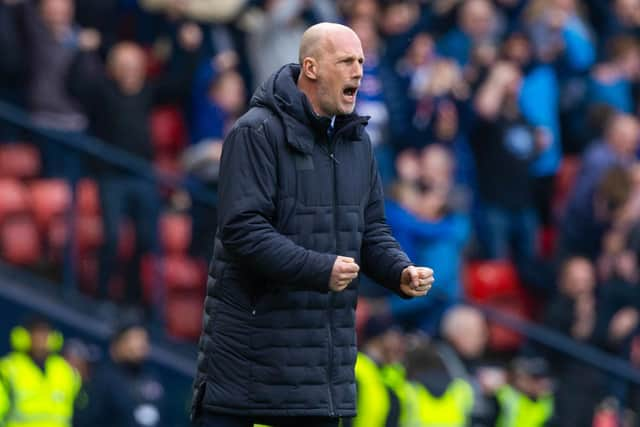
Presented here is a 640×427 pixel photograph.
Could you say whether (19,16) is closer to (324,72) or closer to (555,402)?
(555,402)

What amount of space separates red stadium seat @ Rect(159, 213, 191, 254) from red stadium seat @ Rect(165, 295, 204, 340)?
34 centimetres

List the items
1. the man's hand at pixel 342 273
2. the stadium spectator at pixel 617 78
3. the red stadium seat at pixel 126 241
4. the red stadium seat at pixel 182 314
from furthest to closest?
1. the stadium spectator at pixel 617 78
2. the red stadium seat at pixel 182 314
3. the red stadium seat at pixel 126 241
4. the man's hand at pixel 342 273

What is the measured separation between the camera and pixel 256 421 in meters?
5.64

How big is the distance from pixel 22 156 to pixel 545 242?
407 centimetres

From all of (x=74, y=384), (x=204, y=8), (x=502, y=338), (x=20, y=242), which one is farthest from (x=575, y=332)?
(x=20, y=242)

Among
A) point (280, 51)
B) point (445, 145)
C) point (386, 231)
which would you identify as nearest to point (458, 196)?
point (445, 145)

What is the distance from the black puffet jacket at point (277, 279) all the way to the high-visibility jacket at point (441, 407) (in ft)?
14.9

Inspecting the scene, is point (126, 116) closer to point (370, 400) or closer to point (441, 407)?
point (370, 400)

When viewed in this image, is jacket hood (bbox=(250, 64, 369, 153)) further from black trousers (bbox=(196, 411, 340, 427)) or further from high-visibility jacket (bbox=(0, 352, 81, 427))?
high-visibility jacket (bbox=(0, 352, 81, 427))

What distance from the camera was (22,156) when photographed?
11.1 meters

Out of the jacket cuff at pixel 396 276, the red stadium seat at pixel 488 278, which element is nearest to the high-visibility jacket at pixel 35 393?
the red stadium seat at pixel 488 278

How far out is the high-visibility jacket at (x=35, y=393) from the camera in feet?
33.3

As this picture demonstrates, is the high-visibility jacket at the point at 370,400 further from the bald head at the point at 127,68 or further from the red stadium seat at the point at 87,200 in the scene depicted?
the bald head at the point at 127,68

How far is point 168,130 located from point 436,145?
184 cm
